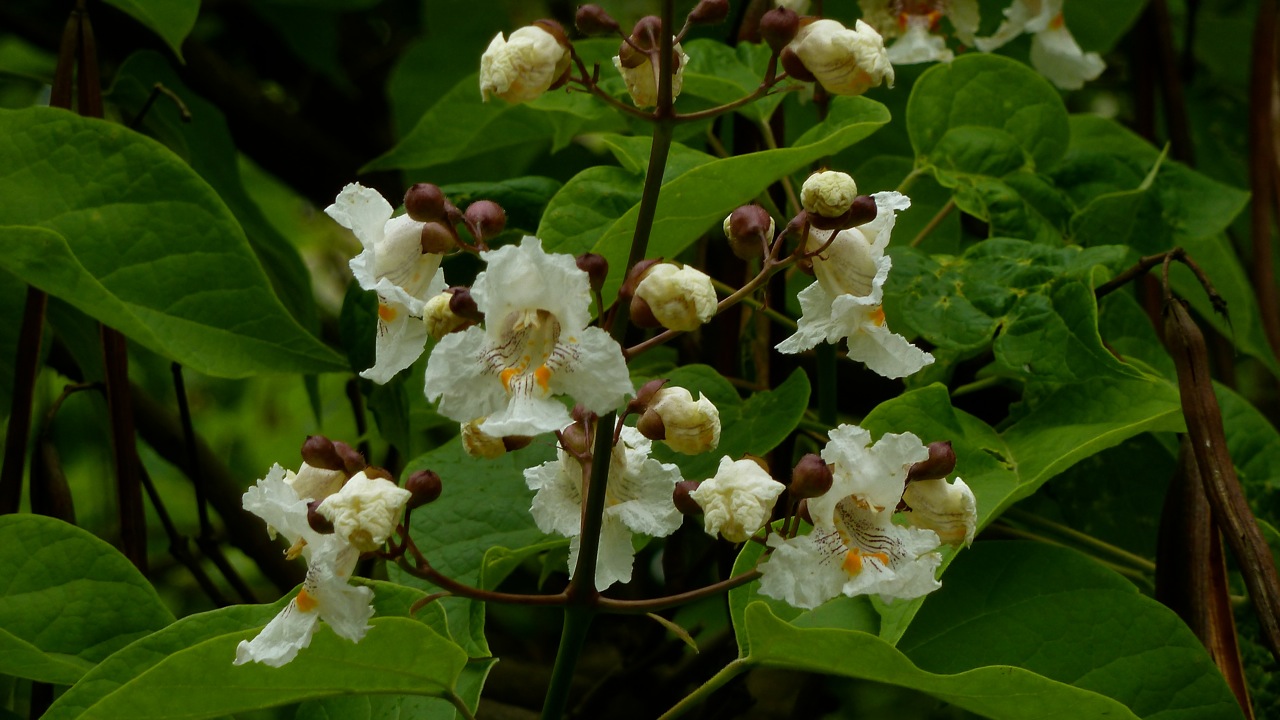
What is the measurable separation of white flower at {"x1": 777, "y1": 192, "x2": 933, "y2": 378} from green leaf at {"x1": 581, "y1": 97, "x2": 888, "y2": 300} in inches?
3.7

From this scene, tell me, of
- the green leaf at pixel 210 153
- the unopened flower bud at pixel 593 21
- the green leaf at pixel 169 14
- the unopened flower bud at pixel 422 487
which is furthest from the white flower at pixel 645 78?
the green leaf at pixel 210 153

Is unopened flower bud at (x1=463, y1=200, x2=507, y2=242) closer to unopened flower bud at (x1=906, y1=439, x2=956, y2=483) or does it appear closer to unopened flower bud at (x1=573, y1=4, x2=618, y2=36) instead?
unopened flower bud at (x1=573, y1=4, x2=618, y2=36)

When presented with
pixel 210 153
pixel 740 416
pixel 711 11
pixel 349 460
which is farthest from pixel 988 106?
pixel 210 153

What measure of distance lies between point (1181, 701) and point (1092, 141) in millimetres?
698

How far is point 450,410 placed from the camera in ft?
1.98

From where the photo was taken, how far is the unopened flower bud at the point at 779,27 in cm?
70

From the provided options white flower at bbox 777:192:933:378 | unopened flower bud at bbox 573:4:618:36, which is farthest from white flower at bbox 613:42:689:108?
white flower at bbox 777:192:933:378

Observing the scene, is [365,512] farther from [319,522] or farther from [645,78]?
[645,78]

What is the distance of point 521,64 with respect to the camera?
2.15ft

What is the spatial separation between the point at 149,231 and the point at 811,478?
1.94ft

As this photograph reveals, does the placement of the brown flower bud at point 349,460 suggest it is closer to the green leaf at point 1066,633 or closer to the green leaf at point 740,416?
the green leaf at point 740,416

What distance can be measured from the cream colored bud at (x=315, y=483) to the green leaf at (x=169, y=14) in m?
0.56

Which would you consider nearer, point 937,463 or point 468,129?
point 937,463

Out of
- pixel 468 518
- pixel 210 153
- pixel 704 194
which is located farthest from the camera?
pixel 210 153
